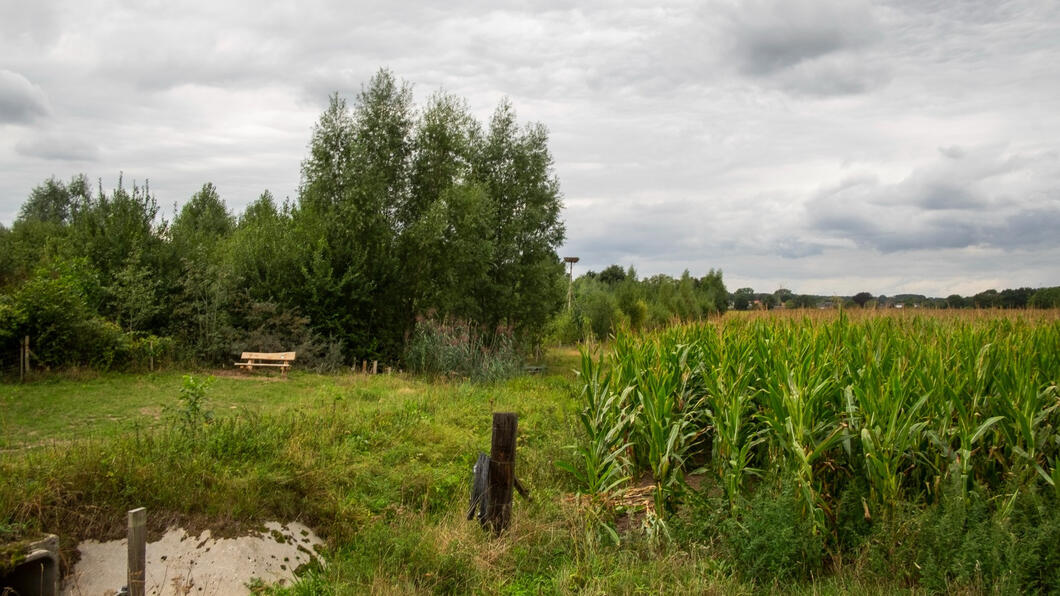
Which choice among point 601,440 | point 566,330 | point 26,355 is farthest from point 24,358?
point 566,330

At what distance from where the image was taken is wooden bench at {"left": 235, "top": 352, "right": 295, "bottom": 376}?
1638 cm

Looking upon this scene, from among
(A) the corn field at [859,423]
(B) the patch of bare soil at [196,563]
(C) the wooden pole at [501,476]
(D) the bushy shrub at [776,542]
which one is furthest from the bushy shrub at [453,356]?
(D) the bushy shrub at [776,542]

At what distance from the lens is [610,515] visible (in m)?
6.43

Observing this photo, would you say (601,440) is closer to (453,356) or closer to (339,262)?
(453,356)

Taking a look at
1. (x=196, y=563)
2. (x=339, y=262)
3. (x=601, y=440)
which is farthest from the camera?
(x=339, y=262)

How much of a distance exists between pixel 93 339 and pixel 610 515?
1274 cm

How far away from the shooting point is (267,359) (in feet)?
55.6

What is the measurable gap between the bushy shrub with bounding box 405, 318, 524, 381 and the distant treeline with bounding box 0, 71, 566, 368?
3.90ft

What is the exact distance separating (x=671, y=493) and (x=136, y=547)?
4288 mm

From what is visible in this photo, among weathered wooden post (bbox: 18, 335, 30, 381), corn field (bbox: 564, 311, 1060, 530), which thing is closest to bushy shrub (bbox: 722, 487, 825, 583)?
corn field (bbox: 564, 311, 1060, 530)

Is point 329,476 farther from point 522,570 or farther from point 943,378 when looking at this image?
point 943,378

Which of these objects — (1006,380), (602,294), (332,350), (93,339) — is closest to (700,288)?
(602,294)

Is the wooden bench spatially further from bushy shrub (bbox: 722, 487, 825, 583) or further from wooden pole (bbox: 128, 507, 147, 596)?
bushy shrub (bbox: 722, 487, 825, 583)

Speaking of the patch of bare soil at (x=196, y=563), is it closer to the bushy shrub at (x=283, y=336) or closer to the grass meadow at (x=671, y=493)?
the grass meadow at (x=671, y=493)
